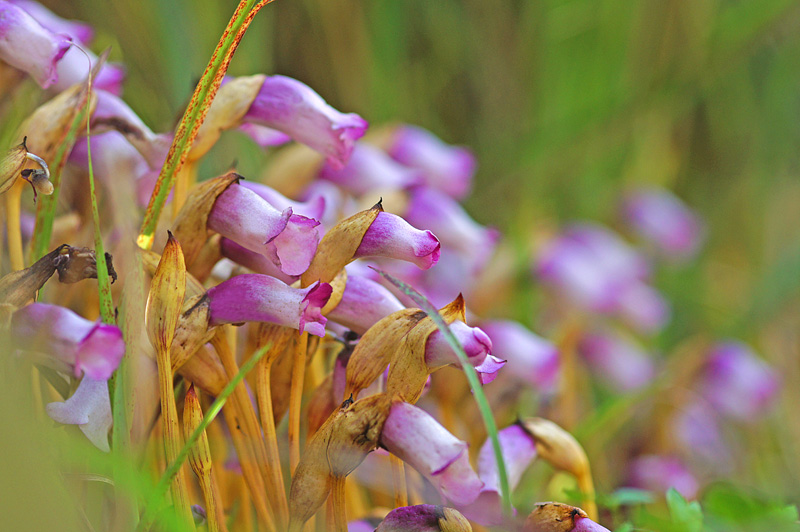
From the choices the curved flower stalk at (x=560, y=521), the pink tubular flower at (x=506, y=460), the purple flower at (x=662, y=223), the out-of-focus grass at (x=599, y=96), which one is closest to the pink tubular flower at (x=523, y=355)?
the pink tubular flower at (x=506, y=460)

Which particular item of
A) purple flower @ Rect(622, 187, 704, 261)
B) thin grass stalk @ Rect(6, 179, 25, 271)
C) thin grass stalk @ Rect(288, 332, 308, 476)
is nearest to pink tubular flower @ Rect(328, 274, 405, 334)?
thin grass stalk @ Rect(288, 332, 308, 476)

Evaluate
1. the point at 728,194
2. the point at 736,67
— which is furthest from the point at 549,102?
the point at 728,194

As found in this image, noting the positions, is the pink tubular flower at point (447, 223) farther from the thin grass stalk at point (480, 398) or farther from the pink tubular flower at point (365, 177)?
the thin grass stalk at point (480, 398)

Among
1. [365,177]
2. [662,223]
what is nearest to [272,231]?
[365,177]

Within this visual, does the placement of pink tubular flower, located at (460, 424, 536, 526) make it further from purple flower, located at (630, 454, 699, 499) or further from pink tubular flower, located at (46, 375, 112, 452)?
purple flower, located at (630, 454, 699, 499)

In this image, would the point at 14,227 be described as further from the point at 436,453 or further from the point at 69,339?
the point at 436,453
